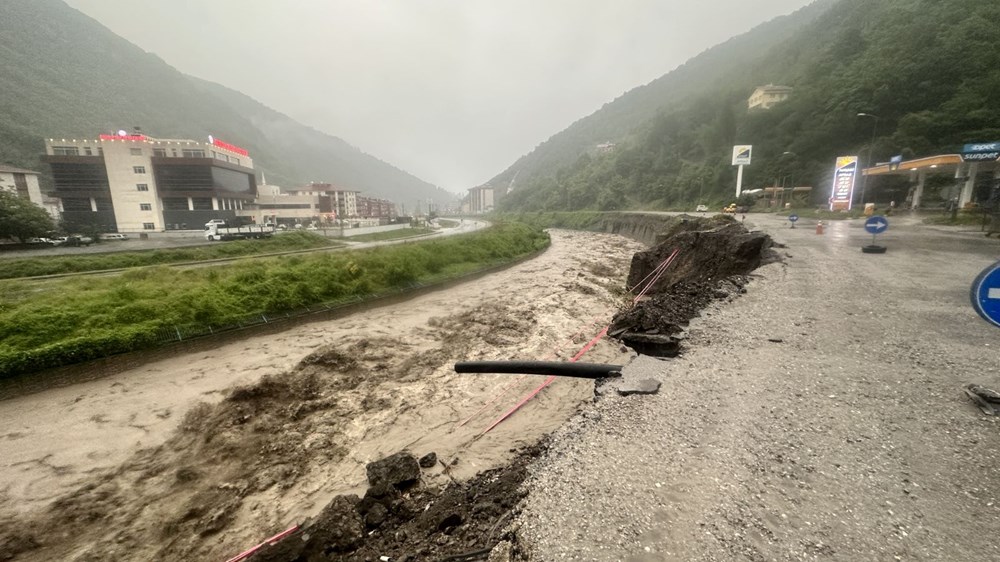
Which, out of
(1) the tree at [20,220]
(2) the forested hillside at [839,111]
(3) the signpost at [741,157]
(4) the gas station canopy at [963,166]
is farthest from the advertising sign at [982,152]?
(1) the tree at [20,220]

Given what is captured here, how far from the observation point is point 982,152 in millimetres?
22438

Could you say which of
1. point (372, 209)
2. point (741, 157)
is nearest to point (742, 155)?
point (741, 157)

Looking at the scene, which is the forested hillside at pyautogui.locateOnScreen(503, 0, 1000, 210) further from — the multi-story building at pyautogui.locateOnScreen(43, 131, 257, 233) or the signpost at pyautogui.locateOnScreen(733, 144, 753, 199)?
the multi-story building at pyautogui.locateOnScreen(43, 131, 257, 233)

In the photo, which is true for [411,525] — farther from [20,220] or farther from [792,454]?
[20,220]

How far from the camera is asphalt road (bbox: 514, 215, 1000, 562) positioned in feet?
9.78

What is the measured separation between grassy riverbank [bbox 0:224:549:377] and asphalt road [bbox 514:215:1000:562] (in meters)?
14.2

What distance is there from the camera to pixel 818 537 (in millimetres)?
2926

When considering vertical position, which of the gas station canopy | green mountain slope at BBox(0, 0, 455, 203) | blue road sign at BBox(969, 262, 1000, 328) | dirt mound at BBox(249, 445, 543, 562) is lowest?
dirt mound at BBox(249, 445, 543, 562)

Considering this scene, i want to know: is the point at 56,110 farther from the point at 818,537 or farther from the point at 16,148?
the point at 818,537

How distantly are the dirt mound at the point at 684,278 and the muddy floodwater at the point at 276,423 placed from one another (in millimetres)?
1577

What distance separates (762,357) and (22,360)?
17.7 m

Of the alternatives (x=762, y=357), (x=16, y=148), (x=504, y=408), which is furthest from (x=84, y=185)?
(x=762, y=357)

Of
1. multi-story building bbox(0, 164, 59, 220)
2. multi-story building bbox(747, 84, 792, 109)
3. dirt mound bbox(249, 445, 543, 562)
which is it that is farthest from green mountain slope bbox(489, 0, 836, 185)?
dirt mound bbox(249, 445, 543, 562)

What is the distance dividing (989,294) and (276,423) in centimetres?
1144
